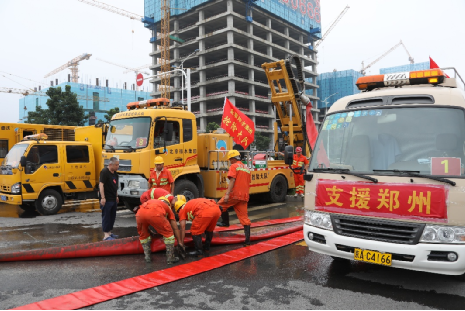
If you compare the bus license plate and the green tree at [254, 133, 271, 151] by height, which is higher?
the green tree at [254, 133, 271, 151]

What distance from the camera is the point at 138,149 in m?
7.76

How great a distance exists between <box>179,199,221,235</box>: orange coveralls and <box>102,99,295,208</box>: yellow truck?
2561 millimetres

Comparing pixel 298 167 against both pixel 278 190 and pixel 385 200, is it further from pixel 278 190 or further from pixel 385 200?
pixel 385 200

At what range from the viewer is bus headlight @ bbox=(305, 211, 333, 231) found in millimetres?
3957

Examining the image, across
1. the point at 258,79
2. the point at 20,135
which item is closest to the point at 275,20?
the point at 258,79

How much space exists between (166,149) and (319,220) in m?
4.84

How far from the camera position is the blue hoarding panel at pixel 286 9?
57.8 m

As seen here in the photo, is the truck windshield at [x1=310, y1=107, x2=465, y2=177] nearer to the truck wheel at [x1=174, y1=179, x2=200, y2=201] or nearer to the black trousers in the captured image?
the black trousers

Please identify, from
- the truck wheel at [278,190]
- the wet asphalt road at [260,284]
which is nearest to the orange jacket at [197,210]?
the wet asphalt road at [260,284]

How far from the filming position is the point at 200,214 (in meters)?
5.28

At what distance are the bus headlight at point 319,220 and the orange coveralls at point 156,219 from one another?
2.05 meters

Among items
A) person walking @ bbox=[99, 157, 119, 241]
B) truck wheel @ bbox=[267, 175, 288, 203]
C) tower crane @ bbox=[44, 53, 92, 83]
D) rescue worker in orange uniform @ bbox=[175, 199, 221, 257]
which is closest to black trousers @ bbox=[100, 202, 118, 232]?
person walking @ bbox=[99, 157, 119, 241]

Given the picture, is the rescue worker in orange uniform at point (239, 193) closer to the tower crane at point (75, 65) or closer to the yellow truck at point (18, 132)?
the yellow truck at point (18, 132)

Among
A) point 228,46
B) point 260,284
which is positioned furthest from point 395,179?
point 228,46
